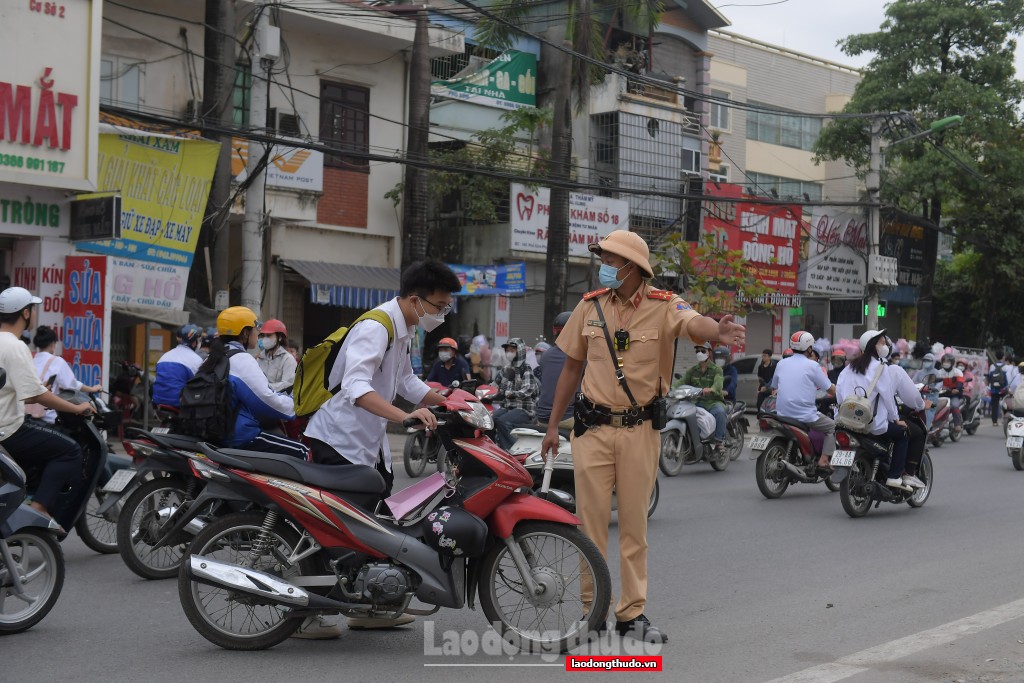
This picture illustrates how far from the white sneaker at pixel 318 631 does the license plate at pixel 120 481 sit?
236cm

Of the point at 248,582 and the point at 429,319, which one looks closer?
the point at 248,582

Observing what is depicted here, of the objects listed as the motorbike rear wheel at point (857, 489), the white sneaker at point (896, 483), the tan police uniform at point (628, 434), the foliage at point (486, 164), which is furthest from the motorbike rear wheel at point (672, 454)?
the foliage at point (486, 164)

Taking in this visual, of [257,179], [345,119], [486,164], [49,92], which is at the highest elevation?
[345,119]

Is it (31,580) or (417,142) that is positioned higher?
(417,142)

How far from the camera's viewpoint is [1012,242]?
1387 inches

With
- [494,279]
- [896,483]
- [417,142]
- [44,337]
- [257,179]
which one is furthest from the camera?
[494,279]

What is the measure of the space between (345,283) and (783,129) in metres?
22.7

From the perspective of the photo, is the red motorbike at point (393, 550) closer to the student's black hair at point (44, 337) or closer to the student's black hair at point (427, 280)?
the student's black hair at point (427, 280)

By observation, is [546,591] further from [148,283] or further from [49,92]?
[148,283]

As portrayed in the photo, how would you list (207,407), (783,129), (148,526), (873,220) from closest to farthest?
(207,407), (148,526), (873,220), (783,129)

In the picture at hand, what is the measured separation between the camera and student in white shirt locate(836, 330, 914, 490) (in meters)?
11.3

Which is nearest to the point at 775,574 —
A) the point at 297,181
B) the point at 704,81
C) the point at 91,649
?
the point at 91,649

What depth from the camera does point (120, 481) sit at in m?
7.92

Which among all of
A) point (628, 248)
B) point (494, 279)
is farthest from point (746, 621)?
point (494, 279)
